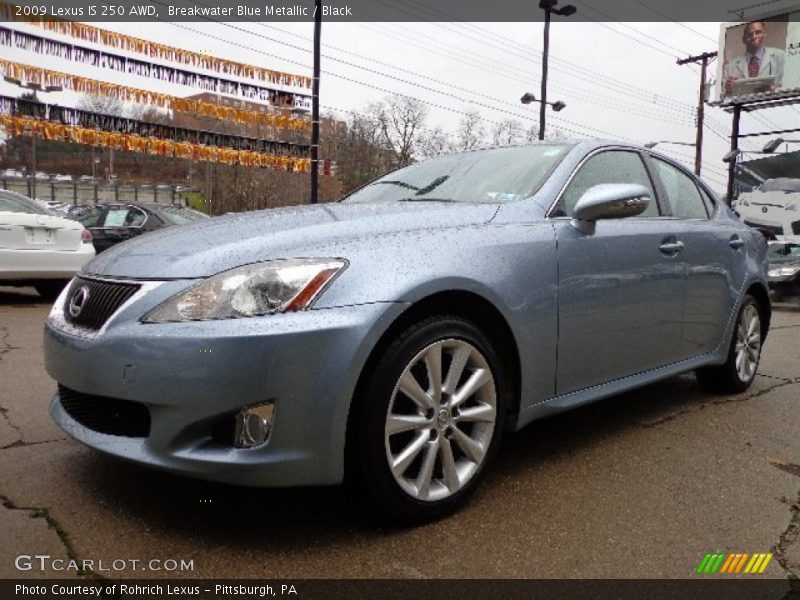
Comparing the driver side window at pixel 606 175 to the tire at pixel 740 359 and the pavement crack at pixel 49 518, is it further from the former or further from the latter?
the pavement crack at pixel 49 518

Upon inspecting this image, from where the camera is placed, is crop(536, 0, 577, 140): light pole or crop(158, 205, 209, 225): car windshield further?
crop(536, 0, 577, 140): light pole

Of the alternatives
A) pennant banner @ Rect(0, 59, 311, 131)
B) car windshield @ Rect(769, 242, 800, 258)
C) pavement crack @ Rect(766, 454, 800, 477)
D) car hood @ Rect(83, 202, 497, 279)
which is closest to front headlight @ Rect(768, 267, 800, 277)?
car windshield @ Rect(769, 242, 800, 258)

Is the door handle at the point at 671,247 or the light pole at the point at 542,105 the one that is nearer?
the door handle at the point at 671,247

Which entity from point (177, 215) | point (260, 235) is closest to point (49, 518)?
point (260, 235)

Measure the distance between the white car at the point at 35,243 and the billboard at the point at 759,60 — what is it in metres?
32.9

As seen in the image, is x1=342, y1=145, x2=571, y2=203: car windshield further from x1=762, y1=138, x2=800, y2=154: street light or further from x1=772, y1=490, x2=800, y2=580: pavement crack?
x1=762, y1=138, x2=800, y2=154: street light

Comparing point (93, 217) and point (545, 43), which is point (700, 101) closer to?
point (545, 43)

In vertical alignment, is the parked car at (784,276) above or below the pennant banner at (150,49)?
below

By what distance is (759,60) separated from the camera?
32.4 metres

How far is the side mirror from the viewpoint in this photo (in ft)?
9.43

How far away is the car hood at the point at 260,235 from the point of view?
223 cm

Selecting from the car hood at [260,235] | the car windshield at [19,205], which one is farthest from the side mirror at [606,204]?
the car windshield at [19,205]

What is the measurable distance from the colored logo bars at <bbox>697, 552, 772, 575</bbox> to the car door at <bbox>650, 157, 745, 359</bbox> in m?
1.56
